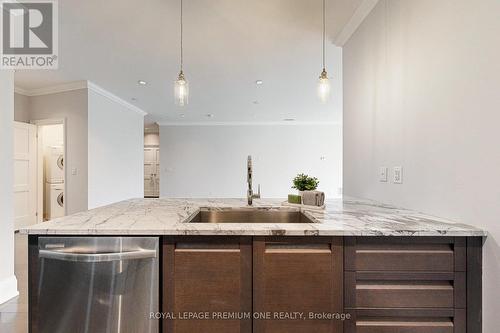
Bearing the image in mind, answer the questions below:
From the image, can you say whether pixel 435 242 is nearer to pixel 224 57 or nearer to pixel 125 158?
pixel 224 57

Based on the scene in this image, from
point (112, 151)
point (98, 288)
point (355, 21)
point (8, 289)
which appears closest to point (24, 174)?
point (112, 151)

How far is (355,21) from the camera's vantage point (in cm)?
239

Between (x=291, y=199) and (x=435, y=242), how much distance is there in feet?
3.06

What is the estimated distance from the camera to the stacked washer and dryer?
5.70 meters

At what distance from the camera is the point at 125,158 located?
572cm

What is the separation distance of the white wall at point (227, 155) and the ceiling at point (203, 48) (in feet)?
8.39

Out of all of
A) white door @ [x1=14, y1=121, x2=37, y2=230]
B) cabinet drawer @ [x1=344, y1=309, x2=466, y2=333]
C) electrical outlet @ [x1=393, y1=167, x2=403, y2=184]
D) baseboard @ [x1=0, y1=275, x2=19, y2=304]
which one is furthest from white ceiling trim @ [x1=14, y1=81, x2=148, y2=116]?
cabinet drawer @ [x1=344, y1=309, x2=466, y2=333]

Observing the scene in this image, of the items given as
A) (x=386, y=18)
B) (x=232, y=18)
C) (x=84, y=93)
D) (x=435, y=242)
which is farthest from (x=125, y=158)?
(x=435, y=242)

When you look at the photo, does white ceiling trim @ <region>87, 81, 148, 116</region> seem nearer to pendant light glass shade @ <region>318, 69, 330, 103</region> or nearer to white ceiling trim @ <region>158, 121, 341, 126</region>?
white ceiling trim @ <region>158, 121, 341, 126</region>

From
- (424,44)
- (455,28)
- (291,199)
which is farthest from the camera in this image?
(291,199)

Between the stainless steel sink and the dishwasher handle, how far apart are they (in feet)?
2.12

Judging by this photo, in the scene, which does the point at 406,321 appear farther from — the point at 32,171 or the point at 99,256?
the point at 32,171

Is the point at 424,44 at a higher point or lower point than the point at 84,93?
lower

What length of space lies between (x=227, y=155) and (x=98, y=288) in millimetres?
6887
